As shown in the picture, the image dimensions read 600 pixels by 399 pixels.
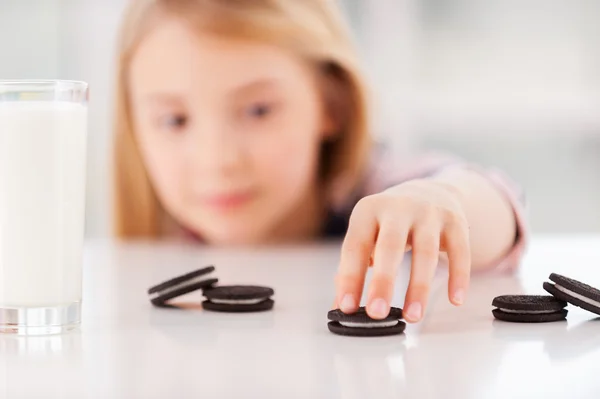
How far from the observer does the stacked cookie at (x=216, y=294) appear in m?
0.88

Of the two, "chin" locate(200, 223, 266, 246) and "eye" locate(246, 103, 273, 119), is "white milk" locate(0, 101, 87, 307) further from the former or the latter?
"chin" locate(200, 223, 266, 246)

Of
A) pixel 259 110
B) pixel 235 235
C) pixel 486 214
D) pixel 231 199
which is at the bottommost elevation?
pixel 235 235

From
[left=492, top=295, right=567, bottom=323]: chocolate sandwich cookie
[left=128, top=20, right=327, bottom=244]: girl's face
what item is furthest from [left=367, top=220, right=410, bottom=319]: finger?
[left=128, top=20, right=327, bottom=244]: girl's face

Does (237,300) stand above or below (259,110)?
below

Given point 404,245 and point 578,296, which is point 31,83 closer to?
point 404,245

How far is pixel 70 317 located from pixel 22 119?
0.19 metres

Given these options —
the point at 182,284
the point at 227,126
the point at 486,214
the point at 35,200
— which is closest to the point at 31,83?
the point at 35,200

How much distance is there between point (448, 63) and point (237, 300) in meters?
3.82

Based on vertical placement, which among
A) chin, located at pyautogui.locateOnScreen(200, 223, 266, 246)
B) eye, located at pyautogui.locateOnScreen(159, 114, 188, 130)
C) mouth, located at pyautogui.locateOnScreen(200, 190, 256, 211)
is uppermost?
eye, located at pyautogui.locateOnScreen(159, 114, 188, 130)

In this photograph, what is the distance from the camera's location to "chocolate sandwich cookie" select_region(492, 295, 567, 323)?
802mm

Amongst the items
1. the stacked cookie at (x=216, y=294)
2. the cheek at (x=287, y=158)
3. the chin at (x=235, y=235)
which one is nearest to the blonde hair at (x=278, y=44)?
the cheek at (x=287, y=158)

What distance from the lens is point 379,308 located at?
0.71 metres

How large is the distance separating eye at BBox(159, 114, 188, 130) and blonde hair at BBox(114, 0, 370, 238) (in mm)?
202

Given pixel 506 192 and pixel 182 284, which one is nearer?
pixel 182 284
